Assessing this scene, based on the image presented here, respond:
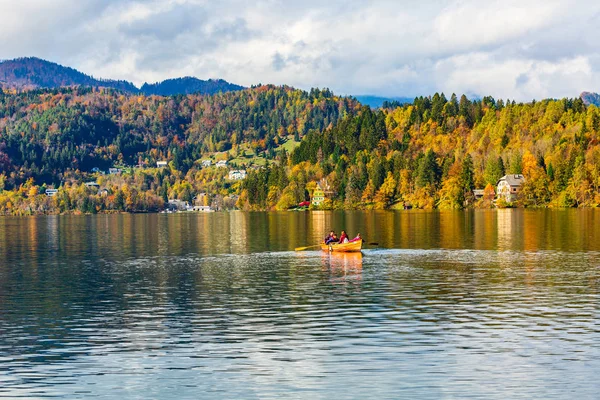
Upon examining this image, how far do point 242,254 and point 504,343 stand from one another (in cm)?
5776

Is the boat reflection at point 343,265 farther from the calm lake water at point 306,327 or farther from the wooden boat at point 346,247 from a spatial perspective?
the wooden boat at point 346,247

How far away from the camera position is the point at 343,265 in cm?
7831

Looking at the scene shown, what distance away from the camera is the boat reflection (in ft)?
224

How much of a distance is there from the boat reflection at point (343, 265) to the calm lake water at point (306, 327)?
323 mm

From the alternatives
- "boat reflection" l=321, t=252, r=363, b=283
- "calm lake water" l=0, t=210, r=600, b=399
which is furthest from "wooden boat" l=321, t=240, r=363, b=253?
"calm lake water" l=0, t=210, r=600, b=399

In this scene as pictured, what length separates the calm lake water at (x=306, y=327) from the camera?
105 feet

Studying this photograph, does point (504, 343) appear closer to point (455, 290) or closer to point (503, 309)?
point (503, 309)

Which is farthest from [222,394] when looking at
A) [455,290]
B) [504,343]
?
[455,290]

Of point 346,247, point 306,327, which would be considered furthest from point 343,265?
point 306,327

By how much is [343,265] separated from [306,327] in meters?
35.3

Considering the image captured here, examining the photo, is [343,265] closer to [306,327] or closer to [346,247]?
[346,247]

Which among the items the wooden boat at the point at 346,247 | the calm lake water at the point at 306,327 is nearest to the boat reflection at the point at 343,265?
the calm lake water at the point at 306,327

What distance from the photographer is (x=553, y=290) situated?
5675 centimetres

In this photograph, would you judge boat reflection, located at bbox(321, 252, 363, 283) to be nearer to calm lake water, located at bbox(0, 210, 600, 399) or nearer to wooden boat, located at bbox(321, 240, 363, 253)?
calm lake water, located at bbox(0, 210, 600, 399)
